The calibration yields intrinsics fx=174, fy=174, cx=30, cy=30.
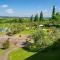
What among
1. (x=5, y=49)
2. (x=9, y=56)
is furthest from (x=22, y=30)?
(x=9, y=56)

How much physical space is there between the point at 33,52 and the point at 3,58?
6.90m

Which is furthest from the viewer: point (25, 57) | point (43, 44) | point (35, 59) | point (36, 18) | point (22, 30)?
point (36, 18)

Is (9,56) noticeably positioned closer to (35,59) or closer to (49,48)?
(35,59)

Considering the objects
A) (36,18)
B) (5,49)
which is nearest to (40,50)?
(5,49)

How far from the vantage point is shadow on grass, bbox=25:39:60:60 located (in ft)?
91.9

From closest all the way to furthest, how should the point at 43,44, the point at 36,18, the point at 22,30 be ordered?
1. the point at 43,44
2. the point at 22,30
3. the point at 36,18

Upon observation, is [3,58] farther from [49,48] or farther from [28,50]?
[49,48]

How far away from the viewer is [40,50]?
34250mm

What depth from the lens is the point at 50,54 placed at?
30344mm

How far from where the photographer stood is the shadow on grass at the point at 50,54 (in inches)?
1102

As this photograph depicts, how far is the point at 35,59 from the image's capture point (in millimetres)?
27453

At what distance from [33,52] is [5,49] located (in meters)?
6.72

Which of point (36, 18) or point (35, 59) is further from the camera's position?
point (36, 18)

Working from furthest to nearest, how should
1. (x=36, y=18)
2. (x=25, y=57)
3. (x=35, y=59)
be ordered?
1. (x=36, y=18)
2. (x=25, y=57)
3. (x=35, y=59)
